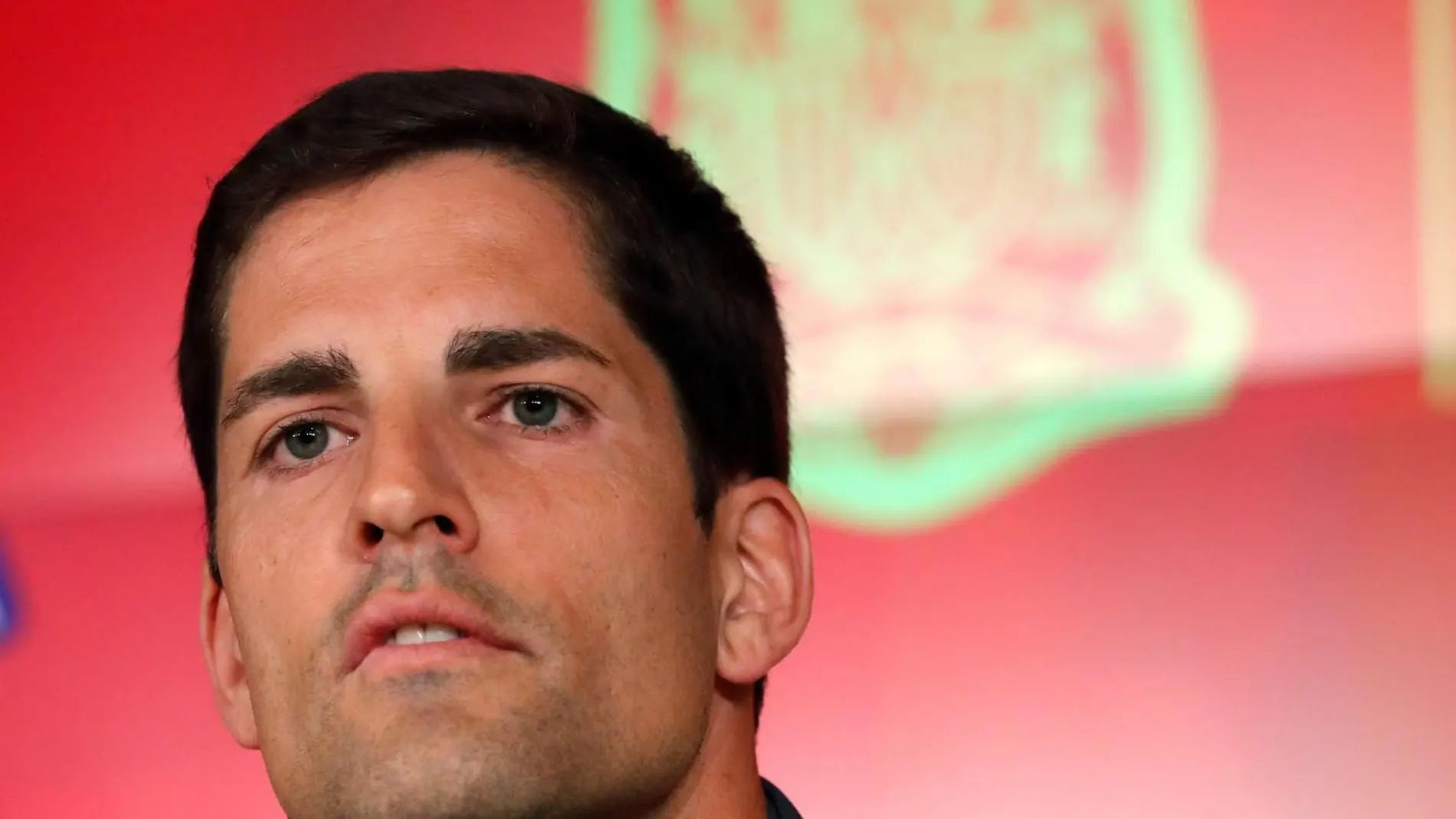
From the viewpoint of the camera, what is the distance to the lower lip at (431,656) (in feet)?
3.41

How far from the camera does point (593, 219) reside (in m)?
1.24

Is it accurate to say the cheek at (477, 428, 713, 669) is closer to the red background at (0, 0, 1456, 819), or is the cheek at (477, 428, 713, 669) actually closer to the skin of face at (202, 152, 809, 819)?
the skin of face at (202, 152, 809, 819)

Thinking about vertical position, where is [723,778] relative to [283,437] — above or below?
below

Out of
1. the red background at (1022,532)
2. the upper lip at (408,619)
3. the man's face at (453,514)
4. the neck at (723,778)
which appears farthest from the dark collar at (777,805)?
the red background at (1022,532)

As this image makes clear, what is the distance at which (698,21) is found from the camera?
203 cm

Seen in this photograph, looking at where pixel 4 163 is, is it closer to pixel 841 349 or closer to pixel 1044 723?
pixel 841 349

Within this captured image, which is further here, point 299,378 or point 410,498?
point 299,378

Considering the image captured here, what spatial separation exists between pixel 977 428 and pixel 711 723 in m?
0.78

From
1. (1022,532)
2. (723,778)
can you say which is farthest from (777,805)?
(1022,532)

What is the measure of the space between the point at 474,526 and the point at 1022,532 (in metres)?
0.95

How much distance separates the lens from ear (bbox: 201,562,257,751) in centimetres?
130

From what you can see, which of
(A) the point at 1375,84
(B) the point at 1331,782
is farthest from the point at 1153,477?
(A) the point at 1375,84

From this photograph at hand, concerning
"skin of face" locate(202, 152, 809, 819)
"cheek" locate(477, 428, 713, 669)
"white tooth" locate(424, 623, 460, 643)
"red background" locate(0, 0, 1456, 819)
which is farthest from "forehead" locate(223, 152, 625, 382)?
"red background" locate(0, 0, 1456, 819)

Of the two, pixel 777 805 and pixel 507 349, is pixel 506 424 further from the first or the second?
pixel 777 805
